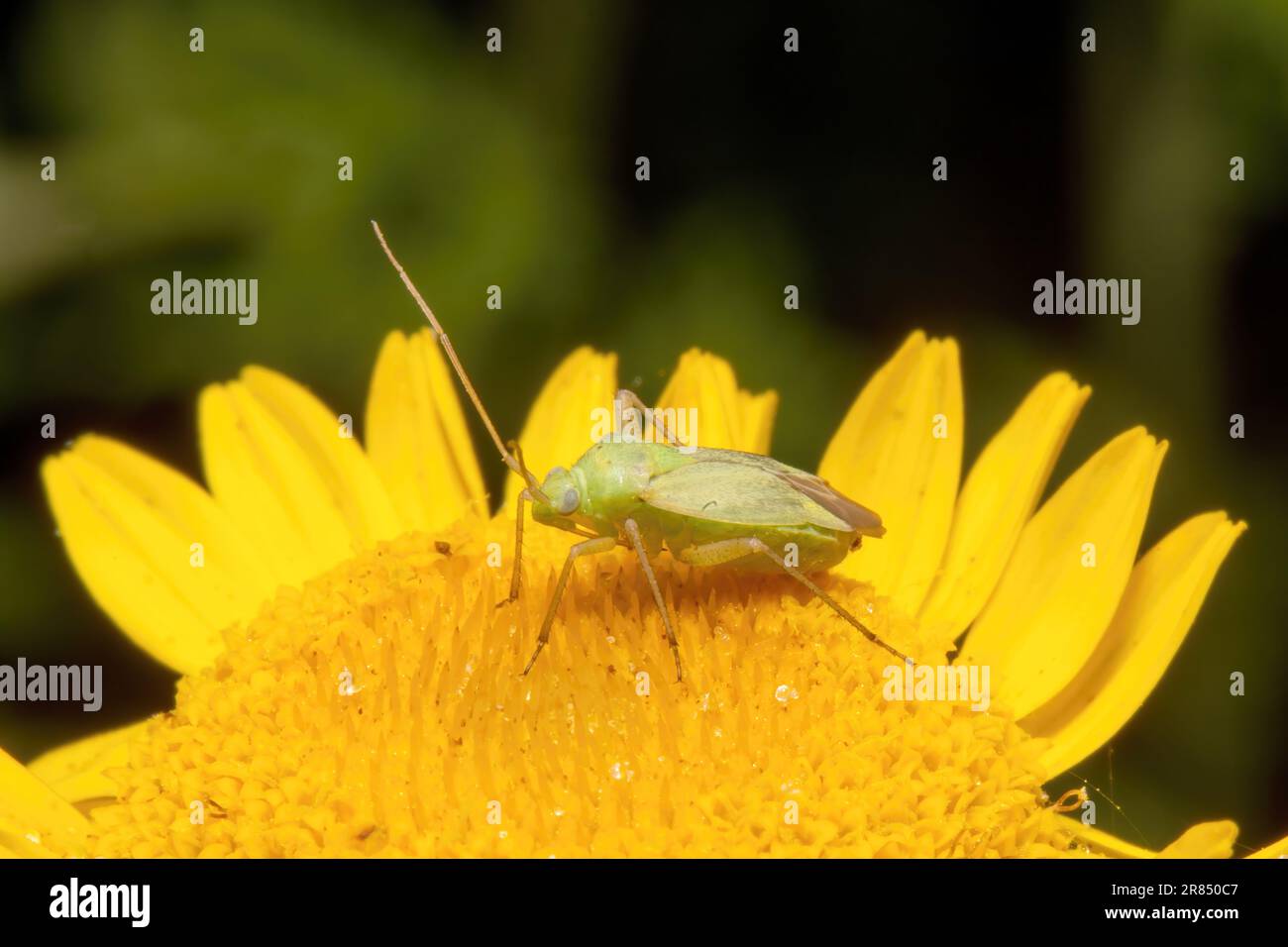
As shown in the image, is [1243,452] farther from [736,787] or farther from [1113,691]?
[736,787]

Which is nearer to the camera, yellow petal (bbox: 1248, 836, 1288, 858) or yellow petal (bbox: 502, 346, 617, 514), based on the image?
yellow petal (bbox: 1248, 836, 1288, 858)

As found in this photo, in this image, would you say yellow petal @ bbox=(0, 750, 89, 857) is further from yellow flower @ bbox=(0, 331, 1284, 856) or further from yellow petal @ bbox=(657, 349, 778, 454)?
yellow petal @ bbox=(657, 349, 778, 454)

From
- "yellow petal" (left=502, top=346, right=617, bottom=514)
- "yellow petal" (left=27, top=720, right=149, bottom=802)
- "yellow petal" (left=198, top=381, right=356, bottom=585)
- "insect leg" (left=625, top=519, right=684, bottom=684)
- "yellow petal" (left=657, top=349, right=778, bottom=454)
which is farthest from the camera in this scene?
"yellow petal" (left=502, top=346, right=617, bottom=514)

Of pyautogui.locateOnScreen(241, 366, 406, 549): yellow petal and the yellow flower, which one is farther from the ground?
pyautogui.locateOnScreen(241, 366, 406, 549): yellow petal

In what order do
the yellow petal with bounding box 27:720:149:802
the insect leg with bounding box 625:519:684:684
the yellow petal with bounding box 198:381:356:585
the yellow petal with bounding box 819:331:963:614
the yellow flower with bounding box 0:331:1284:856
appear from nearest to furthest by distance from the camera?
the yellow flower with bounding box 0:331:1284:856, the insect leg with bounding box 625:519:684:684, the yellow petal with bounding box 27:720:149:802, the yellow petal with bounding box 819:331:963:614, the yellow petal with bounding box 198:381:356:585

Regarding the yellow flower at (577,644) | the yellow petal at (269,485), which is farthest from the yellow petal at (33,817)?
the yellow petal at (269,485)

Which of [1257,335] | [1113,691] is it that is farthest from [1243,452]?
[1113,691]

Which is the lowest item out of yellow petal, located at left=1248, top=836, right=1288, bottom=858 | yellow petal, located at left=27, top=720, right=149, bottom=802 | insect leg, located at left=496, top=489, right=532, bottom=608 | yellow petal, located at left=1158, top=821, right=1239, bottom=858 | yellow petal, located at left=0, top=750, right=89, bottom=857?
yellow petal, located at left=1248, top=836, right=1288, bottom=858

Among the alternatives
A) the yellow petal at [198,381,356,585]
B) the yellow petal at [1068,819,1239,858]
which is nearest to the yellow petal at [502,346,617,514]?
the yellow petal at [198,381,356,585]
